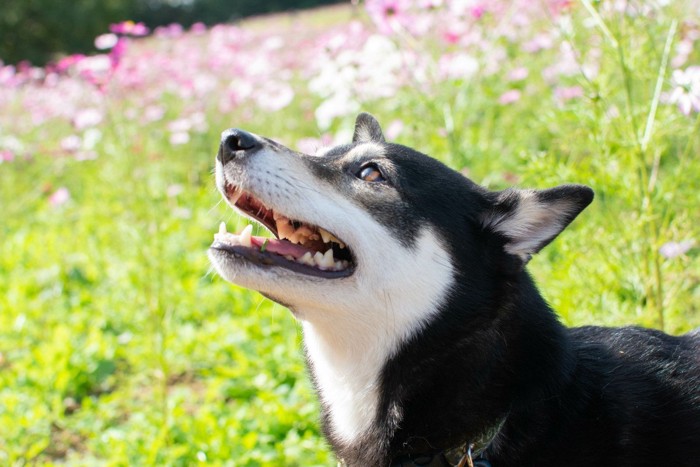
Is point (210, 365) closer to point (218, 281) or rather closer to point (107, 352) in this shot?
point (107, 352)

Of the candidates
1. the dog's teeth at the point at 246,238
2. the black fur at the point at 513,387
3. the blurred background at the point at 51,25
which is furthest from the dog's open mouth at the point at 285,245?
the blurred background at the point at 51,25

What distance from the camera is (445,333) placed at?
239 cm

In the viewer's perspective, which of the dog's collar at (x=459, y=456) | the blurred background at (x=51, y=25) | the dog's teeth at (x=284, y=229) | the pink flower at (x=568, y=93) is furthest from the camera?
the blurred background at (x=51, y=25)

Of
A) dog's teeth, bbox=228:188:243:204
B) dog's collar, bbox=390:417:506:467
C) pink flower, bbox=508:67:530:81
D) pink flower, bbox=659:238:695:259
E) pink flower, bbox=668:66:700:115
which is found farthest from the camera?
pink flower, bbox=508:67:530:81

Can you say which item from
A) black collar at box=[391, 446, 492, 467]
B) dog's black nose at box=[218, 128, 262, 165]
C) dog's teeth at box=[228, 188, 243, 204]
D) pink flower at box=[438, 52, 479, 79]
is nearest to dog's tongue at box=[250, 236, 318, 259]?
dog's teeth at box=[228, 188, 243, 204]

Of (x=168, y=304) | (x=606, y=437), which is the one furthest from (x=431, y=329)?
(x=168, y=304)

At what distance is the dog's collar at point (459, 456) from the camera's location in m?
2.30

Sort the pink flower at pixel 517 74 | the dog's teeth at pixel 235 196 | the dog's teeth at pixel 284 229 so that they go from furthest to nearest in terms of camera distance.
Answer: the pink flower at pixel 517 74, the dog's teeth at pixel 284 229, the dog's teeth at pixel 235 196

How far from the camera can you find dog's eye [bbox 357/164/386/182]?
2637 mm

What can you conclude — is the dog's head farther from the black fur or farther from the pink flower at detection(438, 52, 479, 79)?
the pink flower at detection(438, 52, 479, 79)

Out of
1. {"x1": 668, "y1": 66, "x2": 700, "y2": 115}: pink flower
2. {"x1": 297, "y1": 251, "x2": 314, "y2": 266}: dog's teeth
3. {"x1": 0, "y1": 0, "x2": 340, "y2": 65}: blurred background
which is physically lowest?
{"x1": 0, "y1": 0, "x2": 340, "y2": 65}: blurred background

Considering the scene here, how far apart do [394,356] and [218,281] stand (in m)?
3.41

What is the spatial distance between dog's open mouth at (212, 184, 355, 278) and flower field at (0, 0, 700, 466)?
29 centimetres

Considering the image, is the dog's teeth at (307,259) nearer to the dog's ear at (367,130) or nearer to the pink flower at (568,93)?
the dog's ear at (367,130)
